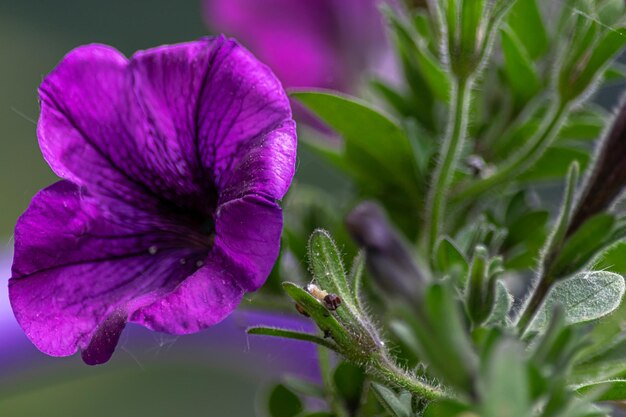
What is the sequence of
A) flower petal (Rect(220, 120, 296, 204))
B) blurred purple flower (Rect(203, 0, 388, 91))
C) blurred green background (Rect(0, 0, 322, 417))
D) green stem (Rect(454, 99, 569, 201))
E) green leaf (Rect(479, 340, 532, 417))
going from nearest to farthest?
green leaf (Rect(479, 340, 532, 417)), flower petal (Rect(220, 120, 296, 204)), green stem (Rect(454, 99, 569, 201)), blurred purple flower (Rect(203, 0, 388, 91)), blurred green background (Rect(0, 0, 322, 417))

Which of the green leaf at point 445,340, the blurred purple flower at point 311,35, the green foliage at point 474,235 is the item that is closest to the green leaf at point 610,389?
the green foliage at point 474,235

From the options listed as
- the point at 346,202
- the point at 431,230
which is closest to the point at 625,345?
the point at 431,230

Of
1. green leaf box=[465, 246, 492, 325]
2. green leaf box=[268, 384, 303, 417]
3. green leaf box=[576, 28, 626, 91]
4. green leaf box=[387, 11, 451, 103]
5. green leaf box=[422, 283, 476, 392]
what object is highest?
green leaf box=[576, 28, 626, 91]

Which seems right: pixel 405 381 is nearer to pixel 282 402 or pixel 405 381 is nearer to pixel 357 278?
pixel 357 278

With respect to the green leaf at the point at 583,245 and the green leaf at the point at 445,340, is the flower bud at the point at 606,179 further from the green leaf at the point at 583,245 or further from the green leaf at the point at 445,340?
the green leaf at the point at 445,340

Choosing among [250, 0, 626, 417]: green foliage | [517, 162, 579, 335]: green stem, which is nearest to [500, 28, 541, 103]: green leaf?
[250, 0, 626, 417]: green foliage

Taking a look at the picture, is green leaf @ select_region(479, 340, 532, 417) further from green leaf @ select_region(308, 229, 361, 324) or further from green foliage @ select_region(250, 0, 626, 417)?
green leaf @ select_region(308, 229, 361, 324)

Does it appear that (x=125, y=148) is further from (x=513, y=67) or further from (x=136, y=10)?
(x=136, y=10)
